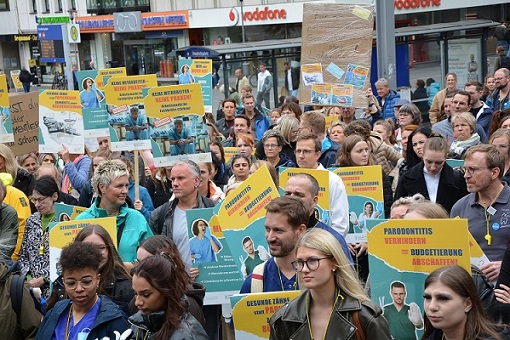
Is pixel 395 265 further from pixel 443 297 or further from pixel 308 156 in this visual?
pixel 308 156

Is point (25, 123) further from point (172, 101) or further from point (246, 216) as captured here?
point (246, 216)

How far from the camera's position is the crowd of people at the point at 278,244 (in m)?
4.19

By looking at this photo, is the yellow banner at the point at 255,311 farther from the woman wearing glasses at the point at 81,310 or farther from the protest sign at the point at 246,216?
the protest sign at the point at 246,216

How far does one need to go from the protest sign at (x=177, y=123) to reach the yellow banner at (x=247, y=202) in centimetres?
258

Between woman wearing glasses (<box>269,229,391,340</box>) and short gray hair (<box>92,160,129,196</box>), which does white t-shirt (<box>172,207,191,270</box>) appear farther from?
woman wearing glasses (<box>269,229,391,340</box>)

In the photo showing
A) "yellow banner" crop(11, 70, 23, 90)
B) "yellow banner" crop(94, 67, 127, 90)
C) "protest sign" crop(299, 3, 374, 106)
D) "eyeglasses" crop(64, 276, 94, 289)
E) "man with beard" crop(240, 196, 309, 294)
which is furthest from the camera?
"yellow banner" crop(11, 70, 23, 90)

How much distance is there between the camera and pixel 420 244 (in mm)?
4695

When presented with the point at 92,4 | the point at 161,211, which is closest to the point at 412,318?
the point at 161,211

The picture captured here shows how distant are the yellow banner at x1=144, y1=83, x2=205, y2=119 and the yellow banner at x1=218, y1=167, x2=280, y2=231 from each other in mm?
2938

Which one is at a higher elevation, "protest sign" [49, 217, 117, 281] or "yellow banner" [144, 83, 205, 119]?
"yellow banner" [144, 83, 205, 119]

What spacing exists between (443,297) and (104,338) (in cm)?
182

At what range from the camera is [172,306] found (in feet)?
14.6

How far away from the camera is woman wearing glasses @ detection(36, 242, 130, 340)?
471 centimetres

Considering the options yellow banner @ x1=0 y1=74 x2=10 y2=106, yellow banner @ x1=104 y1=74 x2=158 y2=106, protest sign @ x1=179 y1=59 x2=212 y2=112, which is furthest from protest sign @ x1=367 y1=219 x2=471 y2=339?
protest sign @ x1=179 y1=59 x2=212 y2=112
